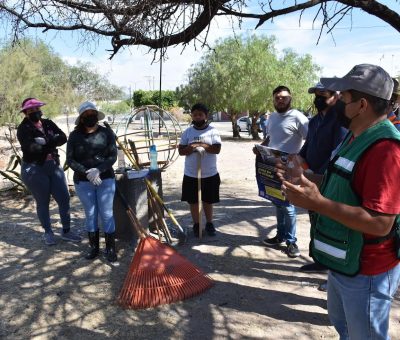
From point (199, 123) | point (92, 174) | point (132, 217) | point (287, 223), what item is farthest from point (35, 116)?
point (287, 223)

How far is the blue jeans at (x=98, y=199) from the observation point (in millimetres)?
4246

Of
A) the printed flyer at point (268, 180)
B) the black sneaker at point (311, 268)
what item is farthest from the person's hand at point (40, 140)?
the black sneaker at point (311, 268)

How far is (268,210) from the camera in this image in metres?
6.29

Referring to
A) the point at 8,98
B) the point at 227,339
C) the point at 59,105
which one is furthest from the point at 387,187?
the point at 59,105

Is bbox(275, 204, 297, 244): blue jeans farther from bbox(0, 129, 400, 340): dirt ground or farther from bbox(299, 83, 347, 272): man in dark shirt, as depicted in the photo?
bbox(299, 83, 347, 272): man in dark shirt

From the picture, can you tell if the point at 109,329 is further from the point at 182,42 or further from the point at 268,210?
the point at 268,210

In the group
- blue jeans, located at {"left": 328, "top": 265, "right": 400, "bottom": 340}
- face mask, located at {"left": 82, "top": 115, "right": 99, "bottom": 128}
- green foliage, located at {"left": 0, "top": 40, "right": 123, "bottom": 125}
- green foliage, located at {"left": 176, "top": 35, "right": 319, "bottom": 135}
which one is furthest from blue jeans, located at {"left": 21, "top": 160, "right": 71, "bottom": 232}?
green foliage, located at {"left": 176, "top": 35, "right": 319, "bottom": 135}

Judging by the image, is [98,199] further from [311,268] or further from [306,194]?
[306,194]

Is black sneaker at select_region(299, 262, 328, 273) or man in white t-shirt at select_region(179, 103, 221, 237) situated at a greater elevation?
man in white t-shirt at select_region(179, 103, 221, 237)

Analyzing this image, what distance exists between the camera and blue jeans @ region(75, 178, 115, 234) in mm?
4246

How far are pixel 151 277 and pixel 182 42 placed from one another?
6.62ft

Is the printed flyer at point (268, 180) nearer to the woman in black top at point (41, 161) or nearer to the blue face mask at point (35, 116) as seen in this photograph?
the woman in black top at point (41, 161)

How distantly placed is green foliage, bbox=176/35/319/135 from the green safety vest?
1865 cm

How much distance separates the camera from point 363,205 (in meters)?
1.61
